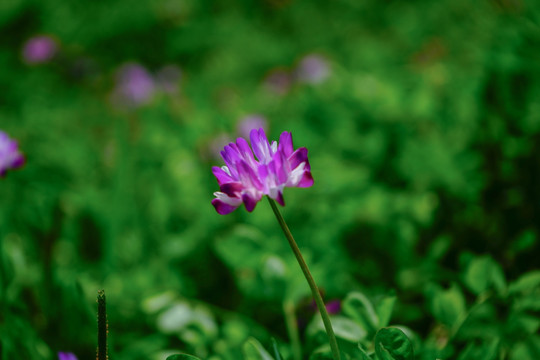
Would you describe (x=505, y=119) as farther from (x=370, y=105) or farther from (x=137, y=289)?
(x=137, y=289)

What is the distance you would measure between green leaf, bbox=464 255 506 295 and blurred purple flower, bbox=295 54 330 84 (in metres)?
1.63

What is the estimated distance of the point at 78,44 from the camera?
355 centimetres

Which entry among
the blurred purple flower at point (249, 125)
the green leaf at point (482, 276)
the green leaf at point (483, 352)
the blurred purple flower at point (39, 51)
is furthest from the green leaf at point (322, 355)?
the blurred purple flower at point (39, 51)

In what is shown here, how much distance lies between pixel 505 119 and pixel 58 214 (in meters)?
1.14

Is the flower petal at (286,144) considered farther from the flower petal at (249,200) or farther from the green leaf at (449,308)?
the green leaf at (449,308)

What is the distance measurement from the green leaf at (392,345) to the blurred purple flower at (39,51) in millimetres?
3133

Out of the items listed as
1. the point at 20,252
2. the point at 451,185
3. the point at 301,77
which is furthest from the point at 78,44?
the point at 451,185

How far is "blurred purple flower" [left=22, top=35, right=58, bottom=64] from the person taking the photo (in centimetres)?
306

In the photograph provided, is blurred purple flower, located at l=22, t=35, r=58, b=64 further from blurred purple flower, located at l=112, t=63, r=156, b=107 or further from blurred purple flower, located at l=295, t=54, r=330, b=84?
blurred purple flower, located at l=295, t=54, r=330, b=84

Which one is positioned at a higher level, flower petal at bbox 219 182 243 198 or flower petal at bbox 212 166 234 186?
flower petal at bbox 212 166 234 186

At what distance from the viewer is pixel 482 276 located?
77 cm

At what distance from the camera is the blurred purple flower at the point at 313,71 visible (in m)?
2.33

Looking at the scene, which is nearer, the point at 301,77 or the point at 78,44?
the point at 301,77

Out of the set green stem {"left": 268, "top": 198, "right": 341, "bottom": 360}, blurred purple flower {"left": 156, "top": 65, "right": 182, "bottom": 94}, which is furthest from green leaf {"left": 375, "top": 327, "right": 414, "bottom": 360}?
blurred purple flower {"left": 156, "top": 65, "right": 182, "bottom": 94}
